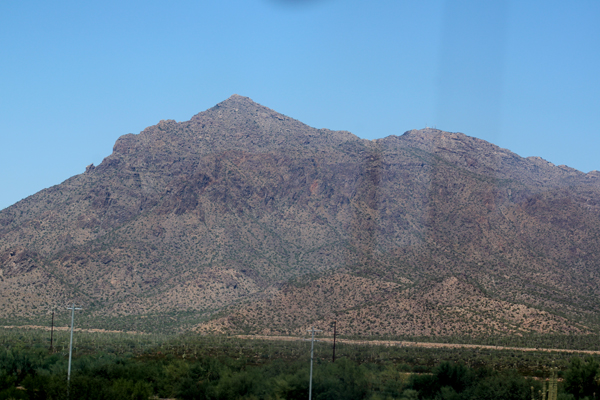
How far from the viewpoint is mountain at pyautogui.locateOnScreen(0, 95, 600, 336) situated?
114m

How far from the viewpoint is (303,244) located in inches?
6122

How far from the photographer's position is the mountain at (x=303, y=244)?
11388 centimetres

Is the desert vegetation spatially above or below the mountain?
below

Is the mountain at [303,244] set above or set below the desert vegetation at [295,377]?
above

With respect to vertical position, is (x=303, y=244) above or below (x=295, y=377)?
above

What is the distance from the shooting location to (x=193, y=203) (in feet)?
543

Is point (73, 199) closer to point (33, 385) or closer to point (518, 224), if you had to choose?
point (518, 224)

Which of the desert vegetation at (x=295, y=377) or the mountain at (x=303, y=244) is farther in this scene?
the mountain at (x=303, y=244)

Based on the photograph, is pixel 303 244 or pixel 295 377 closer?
pixel 295 377

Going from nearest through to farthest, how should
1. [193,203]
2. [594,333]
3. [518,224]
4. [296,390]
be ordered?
[296,390] < [594,333] < [518,224] < [193,203]

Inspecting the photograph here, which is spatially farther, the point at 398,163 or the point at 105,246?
the point at 398,163

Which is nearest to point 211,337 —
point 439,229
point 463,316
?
point 463,316

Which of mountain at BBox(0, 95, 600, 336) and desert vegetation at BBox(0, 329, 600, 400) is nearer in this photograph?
desert vegetation at BBox(0, 329, 600, 400)

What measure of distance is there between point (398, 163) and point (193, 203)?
52.2 m
